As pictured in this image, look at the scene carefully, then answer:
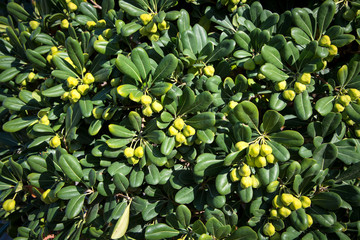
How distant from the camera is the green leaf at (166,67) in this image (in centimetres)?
122

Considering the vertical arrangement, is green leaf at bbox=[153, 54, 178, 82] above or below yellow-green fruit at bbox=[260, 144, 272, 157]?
above

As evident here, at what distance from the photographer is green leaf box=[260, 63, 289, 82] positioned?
1229 mm

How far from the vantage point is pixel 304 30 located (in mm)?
1369

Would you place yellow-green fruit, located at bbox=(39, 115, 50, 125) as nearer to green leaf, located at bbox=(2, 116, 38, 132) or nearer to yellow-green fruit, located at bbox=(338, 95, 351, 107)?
green leaf, located at bbox=(2, 116, 38, 132)

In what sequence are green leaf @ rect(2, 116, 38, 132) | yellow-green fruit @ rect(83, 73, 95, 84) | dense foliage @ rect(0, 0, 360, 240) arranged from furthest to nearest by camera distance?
1. green leaf @ rect(2, 116, 38, 132)
2. yellow-green fruit @ rect(83, 73, 95, 84)
3. dense foliage @ rect(0, 0, 360, 240)

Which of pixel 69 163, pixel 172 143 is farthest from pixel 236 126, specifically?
pixel 69 163

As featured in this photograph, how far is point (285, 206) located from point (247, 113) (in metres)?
0.45

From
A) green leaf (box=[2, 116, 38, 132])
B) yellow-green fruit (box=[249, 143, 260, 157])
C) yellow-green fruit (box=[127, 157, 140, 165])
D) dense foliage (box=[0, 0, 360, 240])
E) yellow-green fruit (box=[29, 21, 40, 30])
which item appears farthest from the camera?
yellow-green fruit (box=[29, 21, 40, 30])

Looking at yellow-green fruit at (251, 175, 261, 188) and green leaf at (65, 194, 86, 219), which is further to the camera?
green leaf at (65, 194, 86, 219)

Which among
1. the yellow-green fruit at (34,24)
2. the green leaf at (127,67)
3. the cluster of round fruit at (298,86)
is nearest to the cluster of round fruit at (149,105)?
the green leaf at (127,67)

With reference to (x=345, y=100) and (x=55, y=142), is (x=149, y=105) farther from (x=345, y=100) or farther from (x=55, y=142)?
(x=345, y=100)

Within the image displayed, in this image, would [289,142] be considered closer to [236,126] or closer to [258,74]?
[236,126]

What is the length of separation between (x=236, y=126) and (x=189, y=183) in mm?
398

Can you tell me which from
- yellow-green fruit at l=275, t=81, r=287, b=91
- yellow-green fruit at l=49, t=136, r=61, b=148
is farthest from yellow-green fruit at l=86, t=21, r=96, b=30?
yellow-green fruit at l=275, t=81, r=287, b=91
